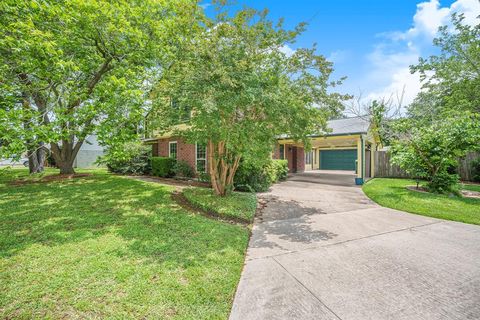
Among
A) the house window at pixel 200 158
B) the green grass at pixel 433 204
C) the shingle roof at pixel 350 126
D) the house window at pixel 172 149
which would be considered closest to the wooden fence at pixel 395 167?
the shingle roof at pixel 350 126

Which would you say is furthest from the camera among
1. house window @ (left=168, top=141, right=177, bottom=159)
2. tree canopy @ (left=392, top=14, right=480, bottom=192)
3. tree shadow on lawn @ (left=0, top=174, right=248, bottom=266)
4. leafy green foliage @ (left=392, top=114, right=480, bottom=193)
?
house window @ (left=168, top=141, right=177, bottom=159)

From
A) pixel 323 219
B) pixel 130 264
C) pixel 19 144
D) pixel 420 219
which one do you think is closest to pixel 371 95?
pixel 420 219

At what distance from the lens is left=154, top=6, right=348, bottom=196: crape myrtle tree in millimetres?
5051

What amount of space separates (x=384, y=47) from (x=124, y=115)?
38.0 feet

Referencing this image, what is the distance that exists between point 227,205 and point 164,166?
791 cm

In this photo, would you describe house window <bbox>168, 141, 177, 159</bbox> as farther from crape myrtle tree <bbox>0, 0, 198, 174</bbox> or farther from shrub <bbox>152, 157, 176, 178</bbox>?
crape myrtle tree <bbox>0, 0, 198, 174</bbox>

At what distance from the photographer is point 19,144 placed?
450 cm

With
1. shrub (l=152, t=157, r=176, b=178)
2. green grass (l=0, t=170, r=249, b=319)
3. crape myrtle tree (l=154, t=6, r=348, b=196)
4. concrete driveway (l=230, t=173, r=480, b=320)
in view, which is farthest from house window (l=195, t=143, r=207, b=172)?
concrete driveway (l=230, t=173, r=480, b=320)

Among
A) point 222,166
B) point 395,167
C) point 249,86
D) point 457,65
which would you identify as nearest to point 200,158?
point 222,166

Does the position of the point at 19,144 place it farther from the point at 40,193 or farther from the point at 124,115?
the point at 40,193

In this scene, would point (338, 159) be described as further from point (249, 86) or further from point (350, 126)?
point (249, 86)

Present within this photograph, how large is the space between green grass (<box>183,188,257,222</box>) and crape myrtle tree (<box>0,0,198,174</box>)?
301cm

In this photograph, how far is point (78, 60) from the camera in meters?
7.21

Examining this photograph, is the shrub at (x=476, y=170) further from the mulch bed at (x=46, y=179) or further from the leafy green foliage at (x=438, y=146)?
the mulch bed at (x=46, y=179)
